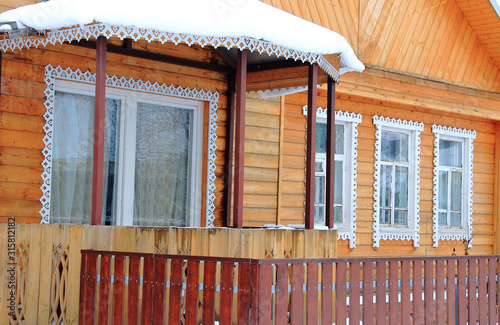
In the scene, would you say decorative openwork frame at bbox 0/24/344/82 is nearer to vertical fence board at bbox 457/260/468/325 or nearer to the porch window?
the porch window

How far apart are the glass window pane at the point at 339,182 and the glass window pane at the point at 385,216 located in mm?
978

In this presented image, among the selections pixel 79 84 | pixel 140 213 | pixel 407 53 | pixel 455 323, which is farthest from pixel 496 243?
pixel 79 84

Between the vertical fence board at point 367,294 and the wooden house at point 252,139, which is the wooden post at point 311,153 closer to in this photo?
the wooden house at point 252,139

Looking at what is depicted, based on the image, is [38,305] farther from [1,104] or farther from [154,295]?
[1,104]

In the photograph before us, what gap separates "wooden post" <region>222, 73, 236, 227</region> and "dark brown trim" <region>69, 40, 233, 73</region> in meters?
0.26

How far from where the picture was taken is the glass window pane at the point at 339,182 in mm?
10195

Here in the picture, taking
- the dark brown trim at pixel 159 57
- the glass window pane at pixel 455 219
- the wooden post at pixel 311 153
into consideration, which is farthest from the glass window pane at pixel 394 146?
the wooden post at pixel 311 153

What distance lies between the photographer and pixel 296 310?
4906 mm

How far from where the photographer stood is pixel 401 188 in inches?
438

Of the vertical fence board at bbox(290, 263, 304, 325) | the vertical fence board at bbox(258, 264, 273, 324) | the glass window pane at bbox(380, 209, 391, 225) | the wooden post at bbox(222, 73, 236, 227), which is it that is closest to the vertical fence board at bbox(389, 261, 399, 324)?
the vertical fence board at bbox(290, 263, 304, 325)

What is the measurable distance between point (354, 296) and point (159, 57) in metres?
4.00

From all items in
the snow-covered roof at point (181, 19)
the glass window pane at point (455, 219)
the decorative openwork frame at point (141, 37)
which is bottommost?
the glass window pane at point (455, 219)

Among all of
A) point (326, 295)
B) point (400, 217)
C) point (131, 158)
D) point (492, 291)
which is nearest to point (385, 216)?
point (400, 217)

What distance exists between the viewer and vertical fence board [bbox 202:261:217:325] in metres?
4.80
